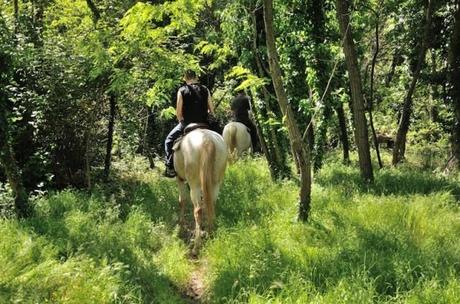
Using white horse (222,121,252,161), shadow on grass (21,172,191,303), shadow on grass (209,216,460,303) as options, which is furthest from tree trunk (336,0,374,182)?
white horse (222,121,252,161)

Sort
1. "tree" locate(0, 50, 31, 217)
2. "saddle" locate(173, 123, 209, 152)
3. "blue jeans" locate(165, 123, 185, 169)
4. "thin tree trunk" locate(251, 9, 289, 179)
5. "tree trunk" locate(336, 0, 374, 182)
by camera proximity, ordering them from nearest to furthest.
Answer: "tree" locate(0, 50, 31, 217)
"saddle" locate(173, 123, 209, 152)
"blue jeans" locate(165, 123, 185, 169)
"tree trunk" locate(336, 0, 374, 182)
"thin tree trunk" locate(251, 9, 289, 179)

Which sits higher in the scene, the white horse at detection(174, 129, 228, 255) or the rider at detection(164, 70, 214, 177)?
the rider at detection(164, 70, 214, 177)

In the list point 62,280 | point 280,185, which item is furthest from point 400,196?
point 62,280

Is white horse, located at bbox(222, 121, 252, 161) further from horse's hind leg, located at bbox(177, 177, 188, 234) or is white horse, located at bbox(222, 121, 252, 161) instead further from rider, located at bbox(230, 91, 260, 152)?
horse's hind leg, located at bbox(177, 177, 188, 234)

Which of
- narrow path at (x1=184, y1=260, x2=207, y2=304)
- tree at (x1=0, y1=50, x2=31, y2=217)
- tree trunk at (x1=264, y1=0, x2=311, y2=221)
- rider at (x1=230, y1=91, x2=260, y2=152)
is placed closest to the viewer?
narrow path at (x1=184, y1=260, x2=207, y2=304)

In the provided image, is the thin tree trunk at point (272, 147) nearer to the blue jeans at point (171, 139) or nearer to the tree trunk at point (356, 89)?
the tree trunk at point (356, 89)

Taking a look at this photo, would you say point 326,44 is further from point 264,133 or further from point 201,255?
point 201,255

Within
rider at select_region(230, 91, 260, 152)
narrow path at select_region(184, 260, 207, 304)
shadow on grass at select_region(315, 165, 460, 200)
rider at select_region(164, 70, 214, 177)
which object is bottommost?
narrow path at select_region(184, 260, 207, 304)

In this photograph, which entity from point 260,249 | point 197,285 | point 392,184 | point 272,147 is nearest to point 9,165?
point 197,285

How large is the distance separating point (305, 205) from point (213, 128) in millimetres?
2277

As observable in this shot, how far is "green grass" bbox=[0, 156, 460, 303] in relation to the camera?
470 centimetres

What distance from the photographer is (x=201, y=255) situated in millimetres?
6562

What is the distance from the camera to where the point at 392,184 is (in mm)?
8750

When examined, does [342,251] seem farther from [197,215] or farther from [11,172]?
[11,172]
